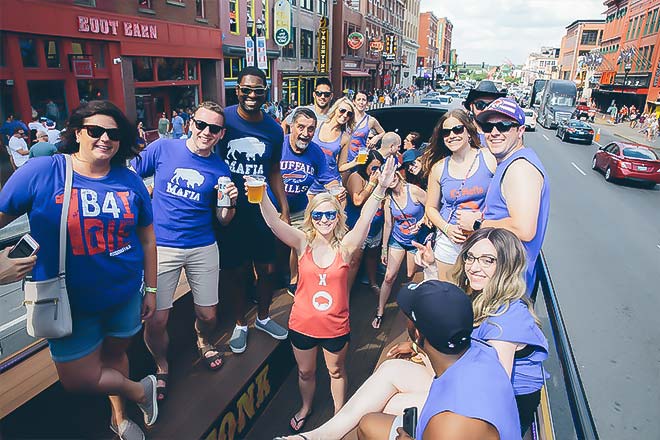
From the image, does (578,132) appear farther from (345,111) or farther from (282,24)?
(345,111)

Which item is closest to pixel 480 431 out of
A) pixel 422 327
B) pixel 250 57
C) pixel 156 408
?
pixel 422 327

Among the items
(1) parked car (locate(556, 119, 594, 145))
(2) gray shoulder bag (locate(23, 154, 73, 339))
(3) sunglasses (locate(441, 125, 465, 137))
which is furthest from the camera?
(1) parked car (locate(556, 119, 594, 145))

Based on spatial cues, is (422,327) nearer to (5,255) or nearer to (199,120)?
(5,255)

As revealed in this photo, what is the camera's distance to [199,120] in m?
2.87

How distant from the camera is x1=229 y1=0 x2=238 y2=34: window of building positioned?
2198 centimetres

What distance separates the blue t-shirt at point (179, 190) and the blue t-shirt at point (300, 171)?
1.21m

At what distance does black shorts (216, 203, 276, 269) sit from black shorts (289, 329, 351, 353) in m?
0.82

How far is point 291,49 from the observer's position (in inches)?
1164

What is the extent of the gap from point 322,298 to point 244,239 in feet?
3.03

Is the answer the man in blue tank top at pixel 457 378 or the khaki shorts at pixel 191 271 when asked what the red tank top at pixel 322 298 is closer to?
the khaki shorts at pixel 191 271

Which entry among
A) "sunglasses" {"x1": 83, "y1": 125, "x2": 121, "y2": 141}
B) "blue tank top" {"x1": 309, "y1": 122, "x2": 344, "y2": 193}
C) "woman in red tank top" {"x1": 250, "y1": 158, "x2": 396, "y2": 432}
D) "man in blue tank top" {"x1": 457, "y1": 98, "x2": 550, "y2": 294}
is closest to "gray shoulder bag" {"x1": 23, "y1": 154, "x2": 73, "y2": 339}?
"sunglasses" {"x1": 83, "y1": 125, "x2": 121, "y2": 141}

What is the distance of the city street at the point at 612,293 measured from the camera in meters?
4.85

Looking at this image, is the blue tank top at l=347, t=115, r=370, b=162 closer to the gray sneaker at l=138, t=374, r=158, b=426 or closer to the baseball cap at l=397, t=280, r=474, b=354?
the gray sneaker at l=138, t=374, r=158, b=426

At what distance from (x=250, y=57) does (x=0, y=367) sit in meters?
11.1
